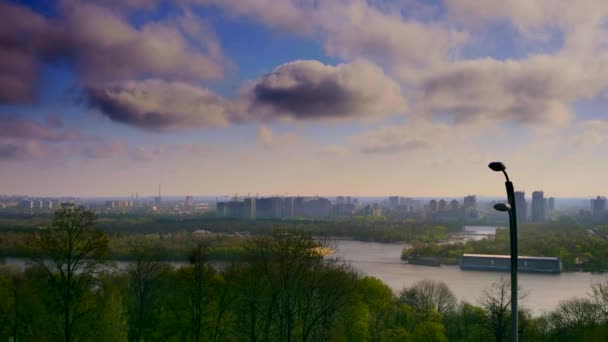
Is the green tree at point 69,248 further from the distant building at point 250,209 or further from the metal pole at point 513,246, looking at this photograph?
the distant building at point 250,209

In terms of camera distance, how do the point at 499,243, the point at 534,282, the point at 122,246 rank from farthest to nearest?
the point at 499,243 → the point at 122,246 → the point at 534,282

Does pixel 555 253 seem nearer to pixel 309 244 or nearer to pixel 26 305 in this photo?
pixel 309 244

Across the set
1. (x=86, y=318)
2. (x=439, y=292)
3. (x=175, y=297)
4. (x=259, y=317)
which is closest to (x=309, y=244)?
(x=259, y=317)

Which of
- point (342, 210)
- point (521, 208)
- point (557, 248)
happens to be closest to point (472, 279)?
point (557, 248)

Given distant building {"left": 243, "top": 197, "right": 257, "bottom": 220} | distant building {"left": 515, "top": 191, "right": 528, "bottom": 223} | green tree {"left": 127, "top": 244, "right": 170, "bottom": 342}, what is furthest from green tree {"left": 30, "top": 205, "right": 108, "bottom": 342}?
distant building {"left": 243, "top": 197, "right": 257, "bottom": 220}

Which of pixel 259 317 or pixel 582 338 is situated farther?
pixel 259 317

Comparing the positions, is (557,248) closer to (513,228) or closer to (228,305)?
(228,305)
